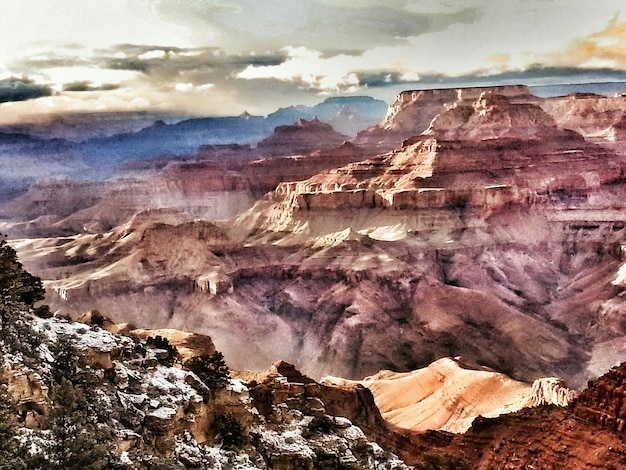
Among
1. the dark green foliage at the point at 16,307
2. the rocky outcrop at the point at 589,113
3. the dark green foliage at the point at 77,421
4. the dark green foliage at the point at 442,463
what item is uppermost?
the rocky outcrop at the point at 589,113

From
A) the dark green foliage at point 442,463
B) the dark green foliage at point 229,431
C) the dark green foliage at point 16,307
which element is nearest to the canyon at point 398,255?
the dark green foliage at point 442,463

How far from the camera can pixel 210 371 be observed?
36.7 feet

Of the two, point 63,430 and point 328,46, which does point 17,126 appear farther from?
point 63,430

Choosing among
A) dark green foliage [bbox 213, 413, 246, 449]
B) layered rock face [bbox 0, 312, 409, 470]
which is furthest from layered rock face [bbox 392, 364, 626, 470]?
dark green foliage [bbox 213, 413, 246, 449]

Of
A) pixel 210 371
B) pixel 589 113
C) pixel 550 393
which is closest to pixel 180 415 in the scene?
pixel 210 371

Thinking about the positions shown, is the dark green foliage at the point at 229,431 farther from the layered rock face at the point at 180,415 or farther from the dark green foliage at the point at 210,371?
the dark green foliage at the point at 210,371

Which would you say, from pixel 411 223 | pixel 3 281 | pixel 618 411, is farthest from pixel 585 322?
pixel 3 281

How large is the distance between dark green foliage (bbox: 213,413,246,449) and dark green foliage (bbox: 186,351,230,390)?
577mm

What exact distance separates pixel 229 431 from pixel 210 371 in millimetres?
1393

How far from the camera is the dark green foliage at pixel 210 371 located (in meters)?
10.7

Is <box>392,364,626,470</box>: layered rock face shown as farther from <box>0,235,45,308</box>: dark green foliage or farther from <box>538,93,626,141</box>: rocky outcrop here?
<box>538,93,626,141</box>: rocky outcrop

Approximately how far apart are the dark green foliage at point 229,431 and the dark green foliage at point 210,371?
0.58m

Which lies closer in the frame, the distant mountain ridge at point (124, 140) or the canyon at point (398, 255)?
the canyon at point (398, 255)

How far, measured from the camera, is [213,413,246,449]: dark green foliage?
9836 millimetres
